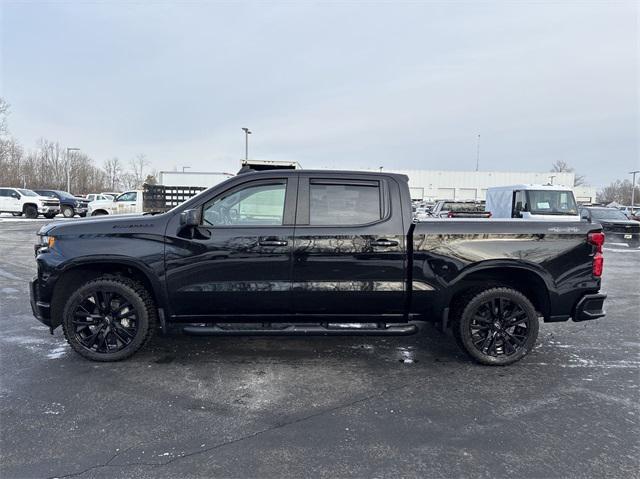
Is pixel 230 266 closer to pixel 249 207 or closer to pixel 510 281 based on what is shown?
pixel 249 207

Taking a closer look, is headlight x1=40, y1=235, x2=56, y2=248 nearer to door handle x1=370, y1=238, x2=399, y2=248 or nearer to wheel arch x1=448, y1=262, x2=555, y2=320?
door handle x1=370, y1=238, x2=399, y2=248

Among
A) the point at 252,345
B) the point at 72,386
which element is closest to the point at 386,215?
the point at 252,345

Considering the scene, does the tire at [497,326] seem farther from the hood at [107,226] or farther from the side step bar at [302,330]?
the hood at [107,226]

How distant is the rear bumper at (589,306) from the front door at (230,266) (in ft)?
9.76

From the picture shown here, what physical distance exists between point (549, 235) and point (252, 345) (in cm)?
339

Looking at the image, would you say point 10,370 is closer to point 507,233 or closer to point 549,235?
point 507,233

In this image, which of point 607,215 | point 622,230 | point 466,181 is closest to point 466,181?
point 466,181

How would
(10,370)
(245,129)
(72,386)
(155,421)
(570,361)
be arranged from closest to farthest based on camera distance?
(155,421)
(72,386)
(10,370)
(570,361)
(245,129)

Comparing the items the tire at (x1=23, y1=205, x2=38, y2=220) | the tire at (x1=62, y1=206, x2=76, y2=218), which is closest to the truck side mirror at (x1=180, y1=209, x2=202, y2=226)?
the tire at (x1=23, y1=205, x2=38, y2=220)

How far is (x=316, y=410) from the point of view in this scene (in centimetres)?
343

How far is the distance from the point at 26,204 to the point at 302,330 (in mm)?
28479

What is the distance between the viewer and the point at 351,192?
437 centimetres

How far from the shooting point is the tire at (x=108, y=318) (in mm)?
4199

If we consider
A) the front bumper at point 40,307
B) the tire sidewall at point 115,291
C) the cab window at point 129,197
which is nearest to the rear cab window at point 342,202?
the tire sidewall at point 115,291
